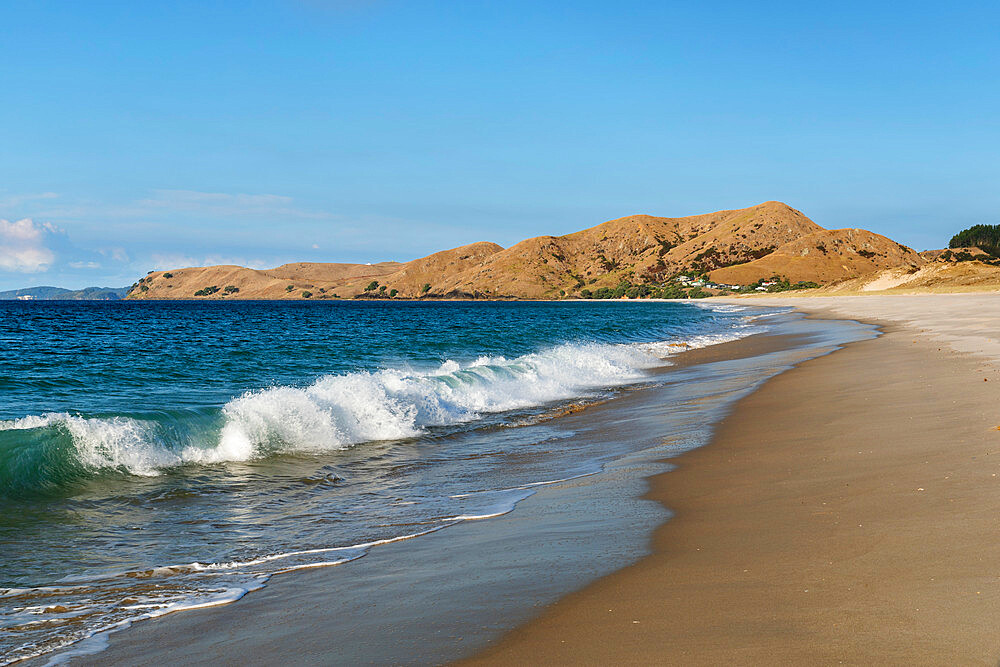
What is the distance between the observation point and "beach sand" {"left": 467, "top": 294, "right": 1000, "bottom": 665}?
11.7ft

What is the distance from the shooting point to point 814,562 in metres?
4.73

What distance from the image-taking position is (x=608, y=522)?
6.45 metres

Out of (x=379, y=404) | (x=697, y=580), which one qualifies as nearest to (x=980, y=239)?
(x=379, y=404)

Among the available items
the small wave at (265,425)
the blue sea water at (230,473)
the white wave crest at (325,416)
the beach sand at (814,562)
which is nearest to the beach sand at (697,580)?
the beach sand at (814,562)

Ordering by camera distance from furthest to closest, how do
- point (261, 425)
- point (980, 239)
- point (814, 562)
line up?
1. point (980, 239)
2. point (261, 425)
3. point (814, 562)

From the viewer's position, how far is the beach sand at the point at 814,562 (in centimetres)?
357

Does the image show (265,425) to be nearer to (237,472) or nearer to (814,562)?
(237,472)

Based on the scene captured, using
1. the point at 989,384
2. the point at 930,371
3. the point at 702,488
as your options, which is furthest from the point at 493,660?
the point at 930,371

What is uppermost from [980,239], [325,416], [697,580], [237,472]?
[980,239]

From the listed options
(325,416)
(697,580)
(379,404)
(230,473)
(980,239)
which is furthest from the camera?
(980,239)

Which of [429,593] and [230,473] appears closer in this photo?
[429,593]

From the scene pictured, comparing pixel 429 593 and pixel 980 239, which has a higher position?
pixel 980 239

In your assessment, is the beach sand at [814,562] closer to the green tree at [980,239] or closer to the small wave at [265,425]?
the small wave at [265,425]

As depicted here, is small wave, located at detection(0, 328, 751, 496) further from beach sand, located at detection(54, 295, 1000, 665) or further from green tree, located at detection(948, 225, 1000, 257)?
green tree, located at detection(948, 225, 1000, 257)
